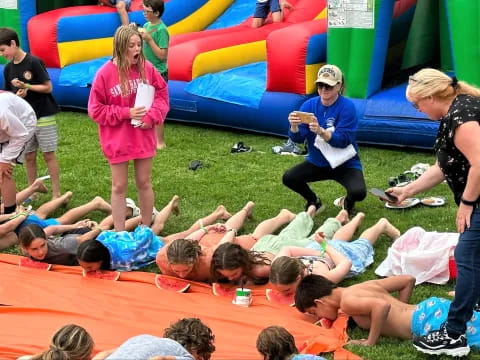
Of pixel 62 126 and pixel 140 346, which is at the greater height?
pixel 140 346

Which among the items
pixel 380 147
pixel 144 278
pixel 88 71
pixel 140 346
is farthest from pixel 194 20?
pixel 140 346

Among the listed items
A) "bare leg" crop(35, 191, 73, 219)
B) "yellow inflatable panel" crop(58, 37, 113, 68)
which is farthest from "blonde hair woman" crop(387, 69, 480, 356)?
"yellow inflatable panel" crop(58, 37, 113, 68)

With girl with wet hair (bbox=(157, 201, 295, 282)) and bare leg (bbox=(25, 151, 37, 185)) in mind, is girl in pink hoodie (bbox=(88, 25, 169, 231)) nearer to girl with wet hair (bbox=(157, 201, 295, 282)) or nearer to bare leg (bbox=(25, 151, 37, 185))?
girl with wet hair (bbox=(157, 201, 295, 282))

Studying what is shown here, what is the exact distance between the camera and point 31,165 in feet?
23.7

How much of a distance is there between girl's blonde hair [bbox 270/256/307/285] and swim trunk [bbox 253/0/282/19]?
20.7 feet

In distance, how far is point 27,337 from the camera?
464 centimetres

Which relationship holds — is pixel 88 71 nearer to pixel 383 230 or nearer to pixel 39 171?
pixel 39 171

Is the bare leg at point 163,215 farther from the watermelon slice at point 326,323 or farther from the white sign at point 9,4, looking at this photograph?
the white sign at point 9,4

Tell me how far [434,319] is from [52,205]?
3.61 metres

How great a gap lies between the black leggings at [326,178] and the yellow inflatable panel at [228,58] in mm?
3458

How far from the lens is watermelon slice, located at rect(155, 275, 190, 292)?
541cm

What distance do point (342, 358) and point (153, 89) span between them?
258 cm

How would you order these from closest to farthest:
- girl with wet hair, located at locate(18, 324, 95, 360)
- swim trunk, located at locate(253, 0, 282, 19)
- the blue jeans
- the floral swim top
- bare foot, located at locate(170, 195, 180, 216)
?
girl with wet hair, located at locate(18, 324, 95, 360)
the floral swim top
the blue jeans
bare foot, located at locate(170, 195, 180, 216)
swim trunk, located at locate(253, 0, 282, 19)

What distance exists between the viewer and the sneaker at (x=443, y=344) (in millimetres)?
4168
